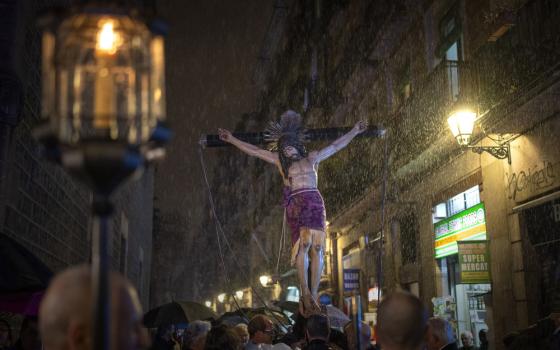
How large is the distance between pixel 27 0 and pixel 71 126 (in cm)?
702

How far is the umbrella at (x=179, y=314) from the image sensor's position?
10.4 metres

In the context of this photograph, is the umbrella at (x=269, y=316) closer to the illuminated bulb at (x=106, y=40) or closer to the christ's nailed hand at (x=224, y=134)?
the christ's nailed hand at (x=224, y=134)

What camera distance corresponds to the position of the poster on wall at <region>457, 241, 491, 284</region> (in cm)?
1158

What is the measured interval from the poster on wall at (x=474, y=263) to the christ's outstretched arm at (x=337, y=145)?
16.3ft

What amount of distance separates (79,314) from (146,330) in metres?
1.49

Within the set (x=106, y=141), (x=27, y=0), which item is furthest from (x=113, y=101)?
(x=27, y=0)

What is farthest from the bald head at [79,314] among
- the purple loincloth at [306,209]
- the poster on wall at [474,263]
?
the poster on wall at [474,263]

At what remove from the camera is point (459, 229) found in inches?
532

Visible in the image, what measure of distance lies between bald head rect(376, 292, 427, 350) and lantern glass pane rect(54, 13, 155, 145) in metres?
1.55

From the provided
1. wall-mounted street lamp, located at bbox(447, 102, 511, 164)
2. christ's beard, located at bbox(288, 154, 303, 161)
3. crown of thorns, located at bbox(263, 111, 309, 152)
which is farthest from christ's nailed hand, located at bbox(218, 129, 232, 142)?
wall-mounted street lamp, located at bbox(447, 102, 511, 164)

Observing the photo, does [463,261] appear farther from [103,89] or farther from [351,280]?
[103,89]

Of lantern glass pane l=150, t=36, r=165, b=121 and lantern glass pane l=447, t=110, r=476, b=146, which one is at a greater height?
lantern glass pane l=447, t=110, r=476, b=146

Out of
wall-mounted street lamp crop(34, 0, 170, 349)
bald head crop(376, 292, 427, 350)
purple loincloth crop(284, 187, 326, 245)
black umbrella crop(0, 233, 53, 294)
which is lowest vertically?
bald head crop(376, 292, 427, 350)

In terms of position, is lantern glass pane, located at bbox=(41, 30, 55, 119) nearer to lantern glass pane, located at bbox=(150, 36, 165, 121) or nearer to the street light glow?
the street light glow
